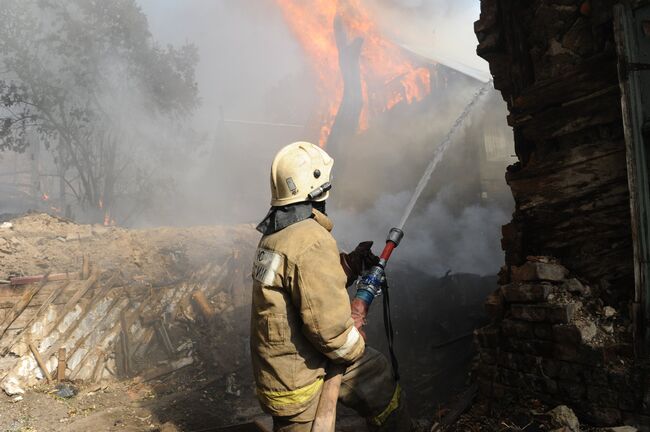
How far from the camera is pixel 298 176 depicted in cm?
266

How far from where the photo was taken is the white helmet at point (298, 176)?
2.66 meters

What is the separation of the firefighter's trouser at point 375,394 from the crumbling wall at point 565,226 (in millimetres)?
1091

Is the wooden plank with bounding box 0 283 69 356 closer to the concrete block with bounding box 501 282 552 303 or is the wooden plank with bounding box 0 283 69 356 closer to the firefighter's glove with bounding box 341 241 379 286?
the firefighter's glove with bounding box 341 241 379 286

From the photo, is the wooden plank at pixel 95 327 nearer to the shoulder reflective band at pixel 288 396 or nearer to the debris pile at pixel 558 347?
the shoulder reflective band at pixel 288 396

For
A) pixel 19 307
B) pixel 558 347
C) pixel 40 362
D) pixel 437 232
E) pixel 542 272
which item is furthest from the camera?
pixel 437 232

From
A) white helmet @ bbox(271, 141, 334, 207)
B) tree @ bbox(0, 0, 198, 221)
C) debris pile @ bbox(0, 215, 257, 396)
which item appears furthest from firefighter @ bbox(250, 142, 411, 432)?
tree @ bbox(0, 0, 198, 221)

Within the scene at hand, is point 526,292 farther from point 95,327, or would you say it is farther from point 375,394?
point 95,327

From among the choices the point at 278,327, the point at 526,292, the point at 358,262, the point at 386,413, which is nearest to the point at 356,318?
the point at 358,262

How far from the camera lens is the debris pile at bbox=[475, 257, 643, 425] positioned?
116 inches

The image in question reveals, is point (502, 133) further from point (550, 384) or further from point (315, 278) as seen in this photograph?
point (315, 278)

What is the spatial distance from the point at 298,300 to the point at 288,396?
61 centimetres

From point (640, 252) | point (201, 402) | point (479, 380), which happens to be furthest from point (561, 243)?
point (201, 402)

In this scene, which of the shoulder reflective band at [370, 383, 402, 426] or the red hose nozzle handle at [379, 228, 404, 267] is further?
the red hose nozzle handle at [379, 228, 404, 267]

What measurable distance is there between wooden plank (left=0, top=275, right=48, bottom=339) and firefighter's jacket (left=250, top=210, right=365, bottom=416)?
6.36m
